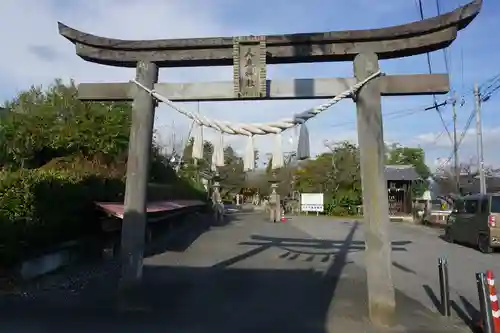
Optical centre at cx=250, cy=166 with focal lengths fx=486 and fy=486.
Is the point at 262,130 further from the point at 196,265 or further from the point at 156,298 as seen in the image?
the point at 196,265

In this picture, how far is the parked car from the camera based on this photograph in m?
15.9

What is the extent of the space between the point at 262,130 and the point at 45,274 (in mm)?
5371

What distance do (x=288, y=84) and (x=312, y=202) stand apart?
129 feet

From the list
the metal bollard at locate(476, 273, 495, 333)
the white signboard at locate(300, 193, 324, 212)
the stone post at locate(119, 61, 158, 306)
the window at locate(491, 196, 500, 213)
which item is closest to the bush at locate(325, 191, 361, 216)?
the white signboard at locate(300, 193, 324, 212)

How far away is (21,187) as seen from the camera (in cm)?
897

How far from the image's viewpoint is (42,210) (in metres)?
9.41

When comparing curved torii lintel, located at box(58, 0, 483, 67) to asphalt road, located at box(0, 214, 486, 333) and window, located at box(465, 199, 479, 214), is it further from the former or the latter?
window, located at box(465, 199, 479, 214)

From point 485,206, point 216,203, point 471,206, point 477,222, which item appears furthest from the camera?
point 216,203

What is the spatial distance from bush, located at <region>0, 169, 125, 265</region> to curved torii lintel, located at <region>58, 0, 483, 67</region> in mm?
2849

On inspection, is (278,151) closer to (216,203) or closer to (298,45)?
(298,45)

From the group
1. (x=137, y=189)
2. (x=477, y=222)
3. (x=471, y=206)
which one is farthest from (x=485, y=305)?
(x=471, y=206)

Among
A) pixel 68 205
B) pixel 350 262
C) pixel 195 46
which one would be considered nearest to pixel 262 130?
pixel 195 46

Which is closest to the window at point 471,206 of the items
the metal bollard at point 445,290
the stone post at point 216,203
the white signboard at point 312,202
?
the metal bollard at point 445,290

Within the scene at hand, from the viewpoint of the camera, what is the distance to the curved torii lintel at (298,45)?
7.34 m
